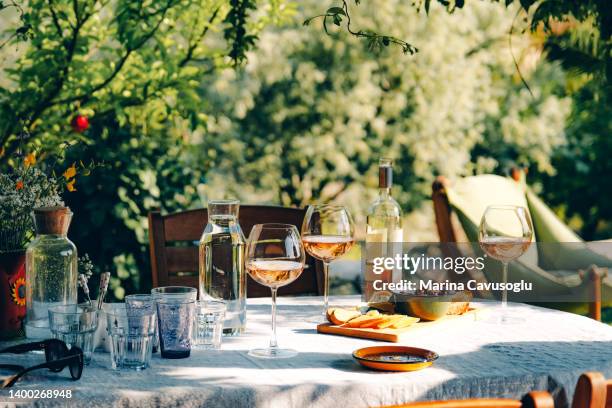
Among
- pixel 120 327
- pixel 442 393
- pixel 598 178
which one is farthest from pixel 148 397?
pixel 598 178

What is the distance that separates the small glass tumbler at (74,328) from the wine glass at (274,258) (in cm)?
31

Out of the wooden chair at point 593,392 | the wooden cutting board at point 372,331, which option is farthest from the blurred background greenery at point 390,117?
the wooden chair at point 593,392

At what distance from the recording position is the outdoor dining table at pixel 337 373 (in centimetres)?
138

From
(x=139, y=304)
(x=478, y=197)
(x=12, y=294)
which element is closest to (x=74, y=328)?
(x=139, y=304)

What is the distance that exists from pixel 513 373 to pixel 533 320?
1.71 ft

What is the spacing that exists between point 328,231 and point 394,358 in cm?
44

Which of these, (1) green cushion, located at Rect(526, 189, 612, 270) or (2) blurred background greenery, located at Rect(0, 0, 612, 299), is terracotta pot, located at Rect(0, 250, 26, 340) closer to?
(2) blurred background greenery, located at Rect(0, 0, 612, 299)

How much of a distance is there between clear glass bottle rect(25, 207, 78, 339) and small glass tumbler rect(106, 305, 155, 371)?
0.25 meters

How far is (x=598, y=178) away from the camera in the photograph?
8.27 metres

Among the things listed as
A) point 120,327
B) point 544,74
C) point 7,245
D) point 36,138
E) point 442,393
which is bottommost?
Answer: point 442,393

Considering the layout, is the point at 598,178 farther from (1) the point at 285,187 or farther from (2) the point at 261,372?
(2) the point at 261,372

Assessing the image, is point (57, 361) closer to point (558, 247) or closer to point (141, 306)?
point (141, 306)

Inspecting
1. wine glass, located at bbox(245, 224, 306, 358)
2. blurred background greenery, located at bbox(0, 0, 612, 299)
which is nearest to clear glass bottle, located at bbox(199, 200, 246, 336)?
wine glass, located at bbox(245, 224, 306, 358)

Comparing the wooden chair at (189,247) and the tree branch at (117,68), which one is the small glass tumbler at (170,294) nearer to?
the wooden chair at (189,247)
